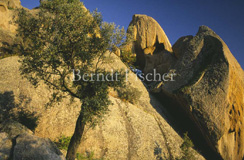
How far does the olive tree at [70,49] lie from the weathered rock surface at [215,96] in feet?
35.1

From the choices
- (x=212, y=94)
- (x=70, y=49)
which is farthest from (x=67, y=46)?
(x=212, y=94)

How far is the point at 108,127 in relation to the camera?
17.0 metres

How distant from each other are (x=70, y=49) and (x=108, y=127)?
8.37 m

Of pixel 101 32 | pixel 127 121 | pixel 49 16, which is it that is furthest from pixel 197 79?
pixel 49 16

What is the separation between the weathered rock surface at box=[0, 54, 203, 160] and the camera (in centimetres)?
A: 1556

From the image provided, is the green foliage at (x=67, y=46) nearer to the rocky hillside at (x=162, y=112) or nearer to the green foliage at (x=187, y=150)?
the rocky hillside at (x=162, y=112)

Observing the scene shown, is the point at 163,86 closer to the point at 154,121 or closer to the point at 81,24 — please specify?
the point at 154,121

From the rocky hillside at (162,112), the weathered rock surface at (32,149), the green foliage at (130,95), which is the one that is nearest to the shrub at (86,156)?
the rocky hillside at (162,112)

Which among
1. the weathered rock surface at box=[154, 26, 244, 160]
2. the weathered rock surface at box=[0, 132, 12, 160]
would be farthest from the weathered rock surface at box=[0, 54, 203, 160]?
the weathered rock surface at box=[0, 132, 12, 160]

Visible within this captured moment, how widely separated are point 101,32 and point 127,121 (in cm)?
953

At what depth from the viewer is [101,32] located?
13.4m

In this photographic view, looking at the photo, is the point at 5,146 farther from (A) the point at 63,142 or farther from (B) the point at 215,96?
(B) the point at 215,96

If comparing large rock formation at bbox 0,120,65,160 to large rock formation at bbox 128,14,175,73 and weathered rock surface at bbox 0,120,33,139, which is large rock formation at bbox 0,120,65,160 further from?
large rock formation at bbox 128,14,175,73

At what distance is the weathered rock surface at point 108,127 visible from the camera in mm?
15562
